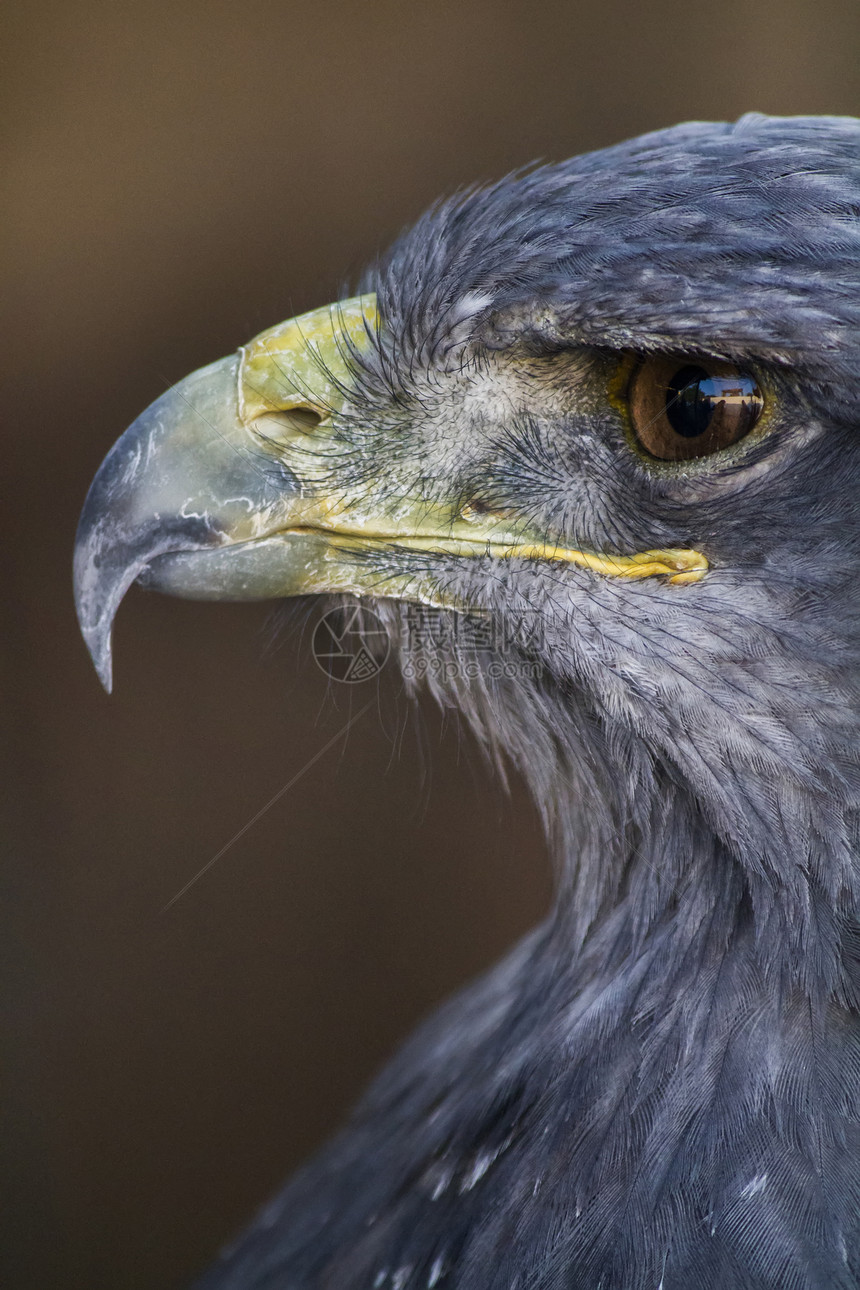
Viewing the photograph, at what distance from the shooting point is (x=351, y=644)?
159cm

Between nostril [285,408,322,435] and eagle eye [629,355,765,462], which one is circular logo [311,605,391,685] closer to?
nostril [285,408,322,435]

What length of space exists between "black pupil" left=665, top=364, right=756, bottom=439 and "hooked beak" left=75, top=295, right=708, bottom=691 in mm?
215

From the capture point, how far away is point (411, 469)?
1.27m

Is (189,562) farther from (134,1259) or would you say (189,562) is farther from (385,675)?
(134,1259)

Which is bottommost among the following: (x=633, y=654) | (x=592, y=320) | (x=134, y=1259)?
(x=134, y=1259)

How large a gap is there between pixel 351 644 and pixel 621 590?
1.76 feet

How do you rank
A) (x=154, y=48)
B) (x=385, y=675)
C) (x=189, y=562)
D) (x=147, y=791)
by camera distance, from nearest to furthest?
(x=189, y=562), (x=385, y=675), (x=154, y=48), (x=147, y=791)

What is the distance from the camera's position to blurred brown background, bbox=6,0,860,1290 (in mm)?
2107

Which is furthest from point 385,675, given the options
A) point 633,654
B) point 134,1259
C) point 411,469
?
point 134,1259

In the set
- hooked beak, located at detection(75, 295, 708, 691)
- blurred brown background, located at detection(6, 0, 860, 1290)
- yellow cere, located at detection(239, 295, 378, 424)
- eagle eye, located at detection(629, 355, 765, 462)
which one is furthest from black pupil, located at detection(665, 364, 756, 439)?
blurred brown background, located at detection(6, 0, 860, 1290)

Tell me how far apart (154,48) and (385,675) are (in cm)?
136

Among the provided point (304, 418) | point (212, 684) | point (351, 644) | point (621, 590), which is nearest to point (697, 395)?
point (621, 590)

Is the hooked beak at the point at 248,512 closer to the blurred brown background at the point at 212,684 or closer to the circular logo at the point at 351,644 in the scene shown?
the circular logo at the point at 351,644

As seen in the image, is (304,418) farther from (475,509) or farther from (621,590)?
(621,590)
